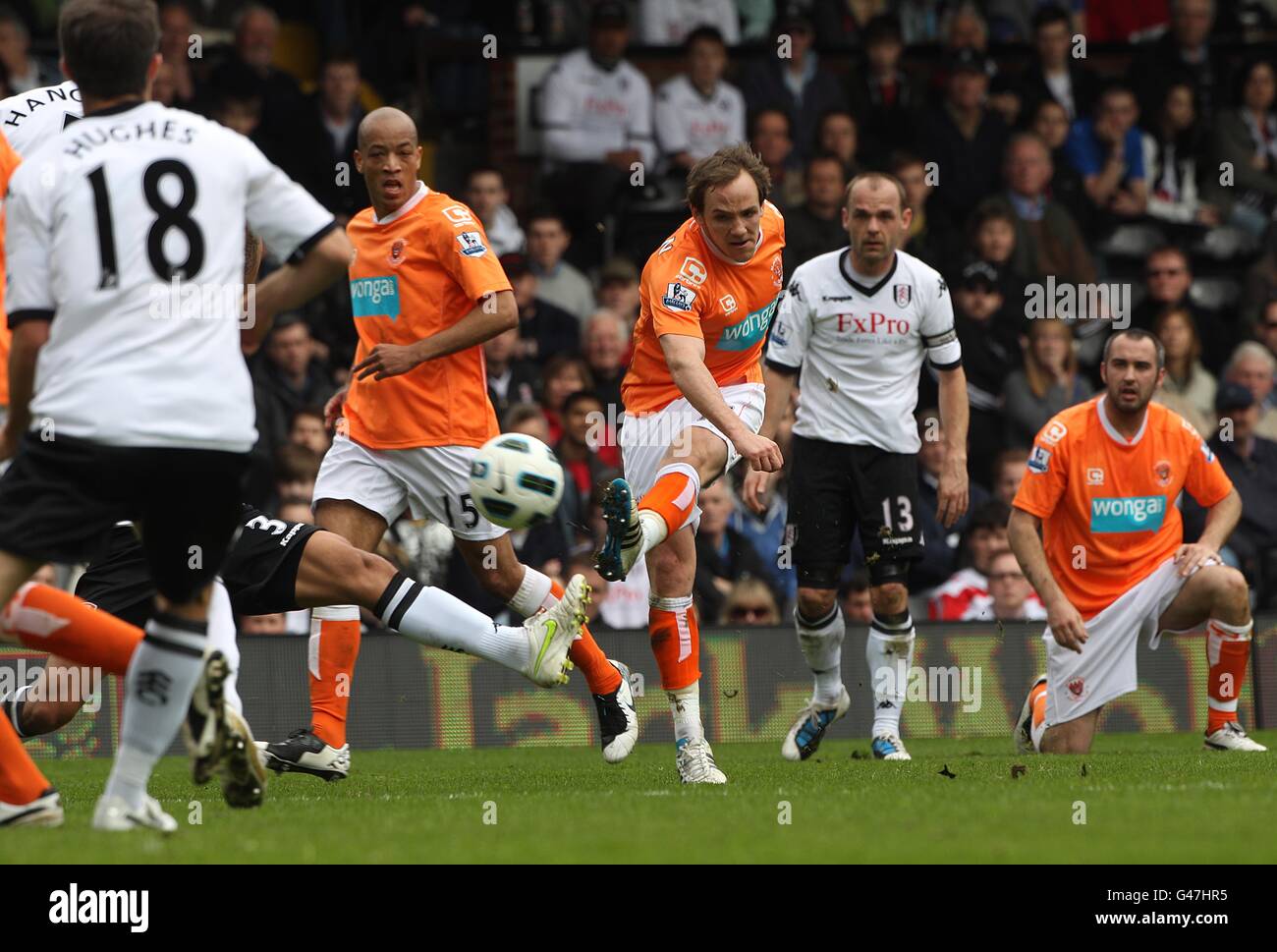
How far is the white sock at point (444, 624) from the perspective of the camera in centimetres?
A: 711

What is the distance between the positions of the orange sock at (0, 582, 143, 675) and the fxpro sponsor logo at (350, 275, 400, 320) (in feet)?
8.19

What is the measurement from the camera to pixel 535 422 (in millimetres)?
12445

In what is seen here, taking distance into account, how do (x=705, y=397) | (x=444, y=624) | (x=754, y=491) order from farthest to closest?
(x=754, y=491) < (x=705, y=397) < (x=444, y=624)

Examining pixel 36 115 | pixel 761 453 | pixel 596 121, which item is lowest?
pixel 761 453

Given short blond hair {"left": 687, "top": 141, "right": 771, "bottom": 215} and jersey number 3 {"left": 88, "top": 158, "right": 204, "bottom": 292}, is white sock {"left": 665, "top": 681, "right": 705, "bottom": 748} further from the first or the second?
jersey number 3 {"left": 88, "top": 158, "right": 204, "bottom": 292}

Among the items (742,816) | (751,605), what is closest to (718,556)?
(751,605)

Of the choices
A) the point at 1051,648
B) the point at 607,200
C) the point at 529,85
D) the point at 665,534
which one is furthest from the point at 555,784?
the point at 529,85

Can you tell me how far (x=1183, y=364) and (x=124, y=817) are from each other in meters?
10.4

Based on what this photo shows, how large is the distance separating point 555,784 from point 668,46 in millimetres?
9702

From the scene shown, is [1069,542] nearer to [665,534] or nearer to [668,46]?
[665,534]

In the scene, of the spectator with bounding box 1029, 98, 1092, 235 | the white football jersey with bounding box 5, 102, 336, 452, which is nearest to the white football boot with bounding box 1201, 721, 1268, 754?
the white football jersey with bounding box 5, 102, 336, 452

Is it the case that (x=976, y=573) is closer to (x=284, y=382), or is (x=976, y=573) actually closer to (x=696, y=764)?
(x=284, y=382)

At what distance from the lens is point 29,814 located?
594 centimetres

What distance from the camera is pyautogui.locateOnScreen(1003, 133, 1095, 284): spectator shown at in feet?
51.1
